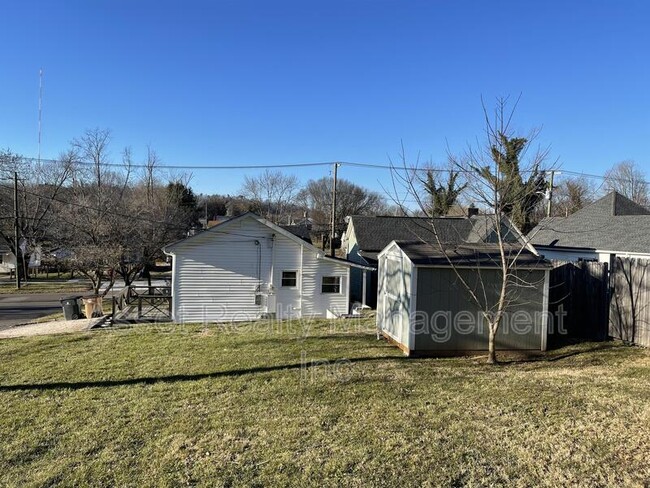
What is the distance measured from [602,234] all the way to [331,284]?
12.6m

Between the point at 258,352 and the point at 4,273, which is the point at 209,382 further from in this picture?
the point at 4,273

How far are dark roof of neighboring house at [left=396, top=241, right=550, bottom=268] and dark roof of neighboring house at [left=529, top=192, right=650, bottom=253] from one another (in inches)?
391

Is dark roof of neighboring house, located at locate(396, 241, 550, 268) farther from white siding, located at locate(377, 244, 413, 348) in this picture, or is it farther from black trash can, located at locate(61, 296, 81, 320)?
black trash can, located at locate(61, 296, 81, 320)

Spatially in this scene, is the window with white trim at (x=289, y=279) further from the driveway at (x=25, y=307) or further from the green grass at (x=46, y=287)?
the green grass at (x=46, y=287)

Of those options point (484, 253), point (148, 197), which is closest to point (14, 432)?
point (484, 253)

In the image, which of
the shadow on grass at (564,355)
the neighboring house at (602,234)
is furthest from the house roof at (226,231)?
the shadow on grass at (564,355)

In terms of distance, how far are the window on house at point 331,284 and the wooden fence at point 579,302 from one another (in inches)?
397

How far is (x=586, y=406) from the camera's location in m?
5.20

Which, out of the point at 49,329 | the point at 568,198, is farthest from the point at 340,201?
the point at 49,329

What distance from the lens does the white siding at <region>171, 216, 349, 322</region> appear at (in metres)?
17.4

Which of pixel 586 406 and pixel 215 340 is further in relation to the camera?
pixel 215 340

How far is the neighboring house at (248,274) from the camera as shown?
17422mm

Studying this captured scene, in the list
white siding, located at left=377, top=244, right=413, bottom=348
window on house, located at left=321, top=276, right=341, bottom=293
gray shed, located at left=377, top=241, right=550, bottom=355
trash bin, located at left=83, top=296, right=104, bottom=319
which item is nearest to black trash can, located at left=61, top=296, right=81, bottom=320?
trash bin, located at left=83, top=296, right=104, bottom=319

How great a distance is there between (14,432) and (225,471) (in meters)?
2.76
